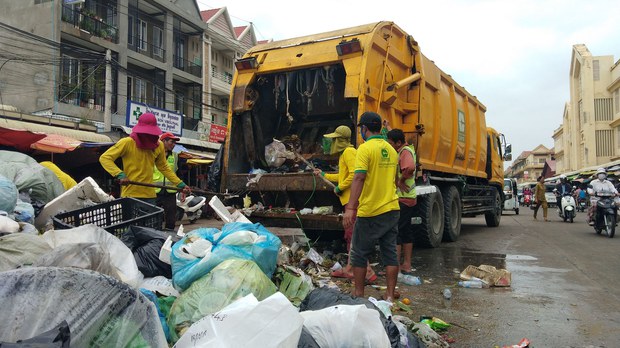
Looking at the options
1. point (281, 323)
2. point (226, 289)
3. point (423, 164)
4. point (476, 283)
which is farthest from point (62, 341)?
point (423, 164)

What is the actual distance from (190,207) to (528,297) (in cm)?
686

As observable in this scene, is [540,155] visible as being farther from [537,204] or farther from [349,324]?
[349,324]

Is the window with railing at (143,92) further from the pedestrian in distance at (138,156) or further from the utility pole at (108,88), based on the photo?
the pedestrian in distance at (138,156)

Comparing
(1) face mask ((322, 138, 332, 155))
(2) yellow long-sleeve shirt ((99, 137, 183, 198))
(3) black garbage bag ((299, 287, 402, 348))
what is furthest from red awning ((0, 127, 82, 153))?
(3) black garbage bag ((299, 287, 402, 348))

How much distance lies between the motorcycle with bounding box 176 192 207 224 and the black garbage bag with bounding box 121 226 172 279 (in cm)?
619

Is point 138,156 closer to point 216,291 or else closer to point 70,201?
point 70,201

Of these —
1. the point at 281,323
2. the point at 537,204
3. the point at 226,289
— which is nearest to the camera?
the point at 281,323

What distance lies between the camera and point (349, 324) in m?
1.93

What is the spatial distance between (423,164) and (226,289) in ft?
15.4

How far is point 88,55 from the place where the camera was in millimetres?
17688

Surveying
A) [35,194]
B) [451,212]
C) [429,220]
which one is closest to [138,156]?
[35,194]

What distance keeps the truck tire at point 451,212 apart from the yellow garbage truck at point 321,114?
0.03 m

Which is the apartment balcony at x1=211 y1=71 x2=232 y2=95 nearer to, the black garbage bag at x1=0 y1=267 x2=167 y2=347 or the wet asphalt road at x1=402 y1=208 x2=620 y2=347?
the wet asphalt road at x1=402 y1=208 x2=620 y2=347

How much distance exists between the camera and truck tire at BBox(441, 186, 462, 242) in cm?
732
